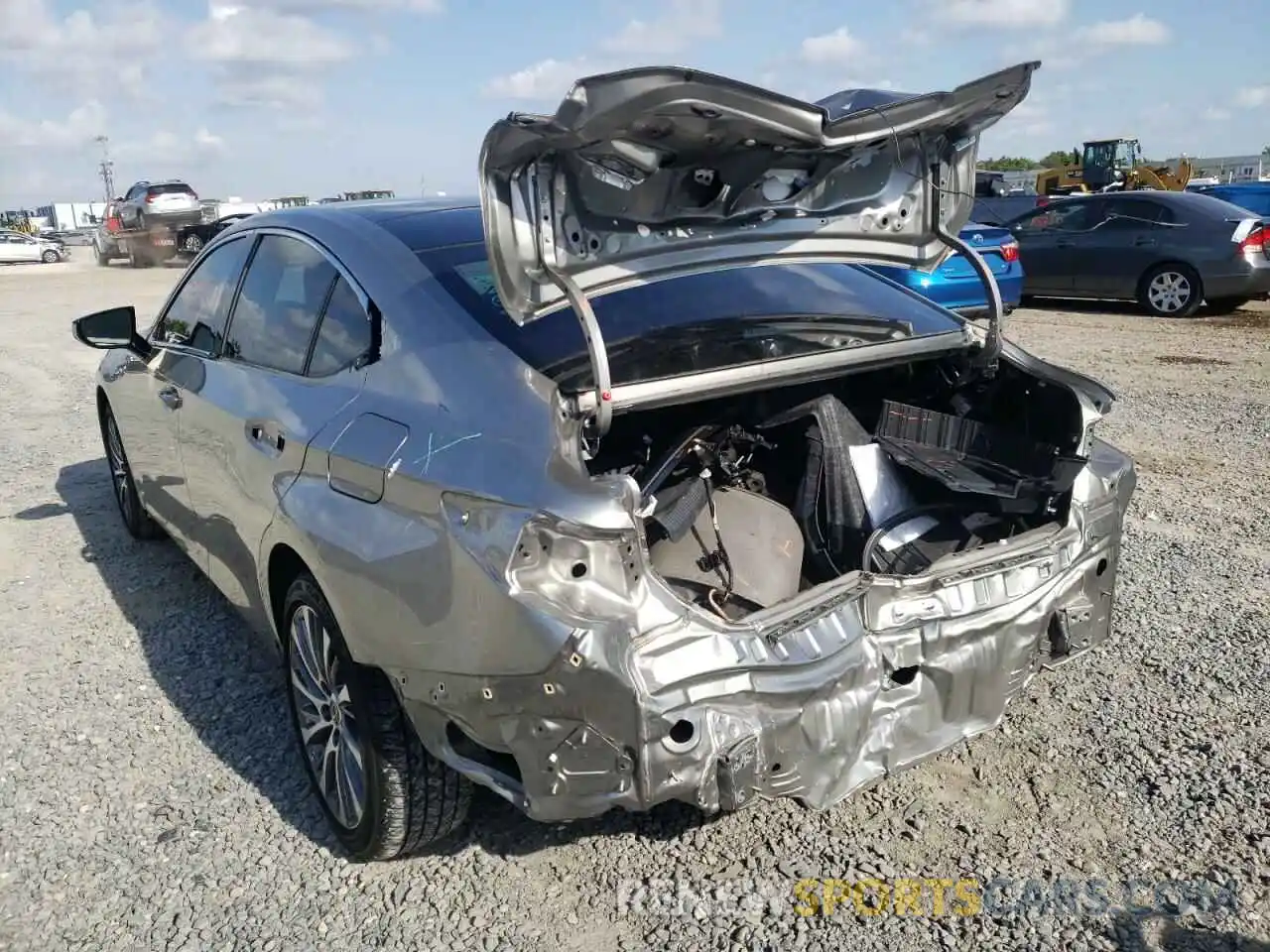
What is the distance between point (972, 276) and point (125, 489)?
7237 mm

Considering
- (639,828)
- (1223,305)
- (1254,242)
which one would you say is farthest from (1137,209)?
(639,828)

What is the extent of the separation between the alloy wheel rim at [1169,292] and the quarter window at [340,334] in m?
12.1

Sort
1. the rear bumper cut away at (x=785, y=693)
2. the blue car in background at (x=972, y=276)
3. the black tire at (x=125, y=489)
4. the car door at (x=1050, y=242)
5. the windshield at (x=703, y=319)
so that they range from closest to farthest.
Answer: the rear bumper cut away at (x=785, y=693) → the windshield at (x=703, y=319) → the black tire at (x=125, y=489) → the blue car in background at (x=972, y=276) → the car door at (x=1050, y=242)

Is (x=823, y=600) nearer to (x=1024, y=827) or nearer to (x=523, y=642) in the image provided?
(x=523, y=642)

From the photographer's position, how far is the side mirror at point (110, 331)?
4.43m

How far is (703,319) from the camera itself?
303 cm

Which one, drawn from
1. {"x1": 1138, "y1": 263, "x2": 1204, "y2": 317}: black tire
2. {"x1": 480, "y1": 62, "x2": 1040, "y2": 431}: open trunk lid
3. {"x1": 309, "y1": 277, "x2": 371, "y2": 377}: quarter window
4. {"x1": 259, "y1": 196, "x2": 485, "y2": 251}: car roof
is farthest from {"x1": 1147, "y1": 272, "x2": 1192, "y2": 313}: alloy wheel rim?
{"x1": 309, "y1": 277, "x2": 371, "y2": 377}: quarter window

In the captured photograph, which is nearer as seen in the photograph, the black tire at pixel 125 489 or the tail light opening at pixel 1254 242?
the black tire at pixel 125 489

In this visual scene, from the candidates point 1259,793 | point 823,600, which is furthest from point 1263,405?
point 823,600

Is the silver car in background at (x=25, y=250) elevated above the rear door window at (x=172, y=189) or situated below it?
below

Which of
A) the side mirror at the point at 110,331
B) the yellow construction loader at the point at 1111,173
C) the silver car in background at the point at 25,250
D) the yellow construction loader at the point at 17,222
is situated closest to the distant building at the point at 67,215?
the yellow construction loader at the point at 17,222

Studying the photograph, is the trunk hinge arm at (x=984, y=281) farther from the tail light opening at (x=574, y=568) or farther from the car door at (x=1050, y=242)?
the car door at (x=1050, y=242)

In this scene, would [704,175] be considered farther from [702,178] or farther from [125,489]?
[125,489]

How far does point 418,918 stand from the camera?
2652mm
